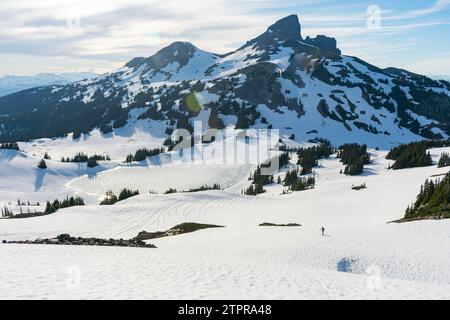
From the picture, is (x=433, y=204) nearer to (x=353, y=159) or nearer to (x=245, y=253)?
(x=245, y=253)

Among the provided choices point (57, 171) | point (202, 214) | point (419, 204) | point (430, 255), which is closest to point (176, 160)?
point (57, 171)

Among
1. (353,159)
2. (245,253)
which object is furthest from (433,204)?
(353,159)

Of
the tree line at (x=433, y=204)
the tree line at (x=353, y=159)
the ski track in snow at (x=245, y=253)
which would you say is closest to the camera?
the ski track in snow at (x=245, y=253)

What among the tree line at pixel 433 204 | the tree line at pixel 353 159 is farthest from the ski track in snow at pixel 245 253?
the tree line at pixel 353 159

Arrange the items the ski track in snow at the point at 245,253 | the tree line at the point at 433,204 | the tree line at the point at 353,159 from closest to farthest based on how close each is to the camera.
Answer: the ski track in snow at the point at 245,253, the tree line at the point at 433,204, the tree line at the point at 353,159

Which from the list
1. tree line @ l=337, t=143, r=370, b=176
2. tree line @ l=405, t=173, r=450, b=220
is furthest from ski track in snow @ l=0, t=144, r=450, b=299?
tree line @ l=337, t=143, r=370, b=176

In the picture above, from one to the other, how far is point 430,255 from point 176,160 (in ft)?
451

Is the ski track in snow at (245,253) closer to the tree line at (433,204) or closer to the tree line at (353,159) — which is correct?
the tree line at (433,204)

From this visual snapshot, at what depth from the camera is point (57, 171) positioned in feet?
522

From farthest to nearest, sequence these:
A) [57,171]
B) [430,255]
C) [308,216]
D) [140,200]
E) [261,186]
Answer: [57,171]
[261,186]
[140,200]
[308,216]
[430,255]

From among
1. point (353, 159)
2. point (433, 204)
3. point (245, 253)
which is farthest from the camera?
point (353, 159)

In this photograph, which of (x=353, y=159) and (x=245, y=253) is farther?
(x=353, y=159)

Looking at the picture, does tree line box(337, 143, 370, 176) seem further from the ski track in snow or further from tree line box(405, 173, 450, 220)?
tree line box(405, 173, 450, 220)
